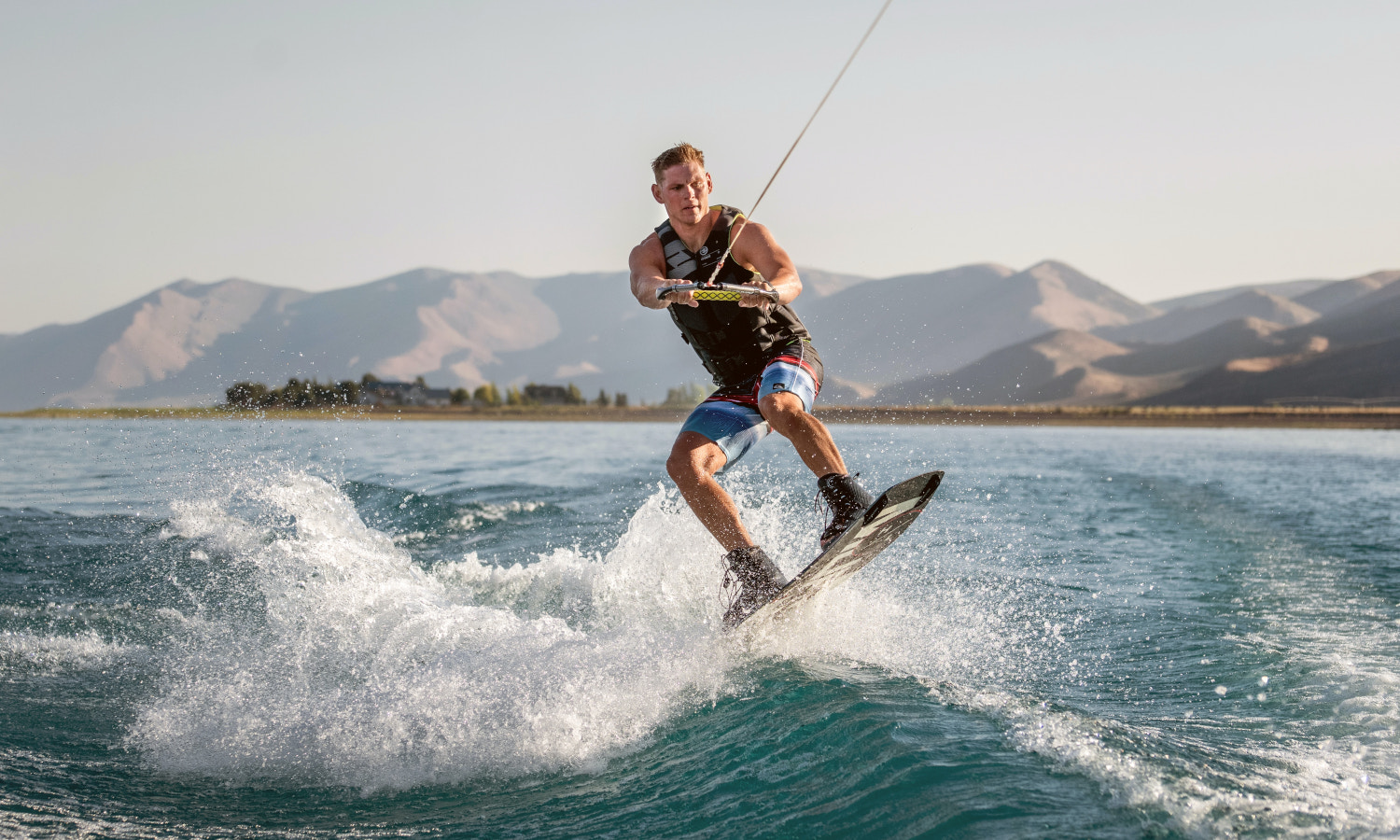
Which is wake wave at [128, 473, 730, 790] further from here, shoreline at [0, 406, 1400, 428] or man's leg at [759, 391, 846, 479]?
shoreline at [0, 406, 1400, 428]

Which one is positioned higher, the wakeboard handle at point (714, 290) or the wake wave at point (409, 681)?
the wakeboard handle at point (714, 290)

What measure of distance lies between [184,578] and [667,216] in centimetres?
467

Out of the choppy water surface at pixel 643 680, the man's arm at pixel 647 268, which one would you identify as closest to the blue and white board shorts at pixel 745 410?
the man's arm at pixel 647 268

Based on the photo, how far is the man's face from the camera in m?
4.89

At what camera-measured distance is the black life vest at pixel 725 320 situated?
5094 mm

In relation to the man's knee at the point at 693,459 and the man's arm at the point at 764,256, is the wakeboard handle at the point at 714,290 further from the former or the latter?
the man's knee at the point at 693,459

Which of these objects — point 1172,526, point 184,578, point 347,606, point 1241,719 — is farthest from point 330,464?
point 1241,719

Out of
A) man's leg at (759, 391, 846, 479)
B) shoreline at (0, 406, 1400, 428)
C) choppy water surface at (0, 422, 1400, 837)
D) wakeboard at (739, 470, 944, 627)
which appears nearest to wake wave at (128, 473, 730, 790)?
choppy water surface at (0, 422, 1400, 837)

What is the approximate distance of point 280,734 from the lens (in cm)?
384

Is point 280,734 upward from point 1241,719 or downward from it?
upward

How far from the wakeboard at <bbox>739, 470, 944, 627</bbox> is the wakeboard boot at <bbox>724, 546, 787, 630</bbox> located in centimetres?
5

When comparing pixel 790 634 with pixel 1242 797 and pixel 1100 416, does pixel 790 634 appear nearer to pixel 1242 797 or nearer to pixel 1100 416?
pixel 1242 797

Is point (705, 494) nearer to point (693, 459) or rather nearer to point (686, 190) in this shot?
point (693, 459)

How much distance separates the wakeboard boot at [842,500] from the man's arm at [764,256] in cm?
98
